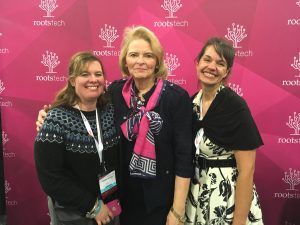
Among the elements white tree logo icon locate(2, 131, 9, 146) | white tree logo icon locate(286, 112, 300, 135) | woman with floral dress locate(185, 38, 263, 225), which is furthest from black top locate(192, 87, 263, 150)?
white tree logo icon locate(2, 131, 9, 146)

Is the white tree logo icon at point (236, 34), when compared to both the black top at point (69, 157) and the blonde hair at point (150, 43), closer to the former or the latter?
the blonde hair at point (150, 43)

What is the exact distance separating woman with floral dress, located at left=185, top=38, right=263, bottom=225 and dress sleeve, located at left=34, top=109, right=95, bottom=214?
2.28ft

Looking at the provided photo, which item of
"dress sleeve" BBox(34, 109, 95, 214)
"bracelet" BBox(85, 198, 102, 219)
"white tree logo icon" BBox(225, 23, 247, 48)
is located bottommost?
"bracelet" BBox(85, 198, 102, 219)

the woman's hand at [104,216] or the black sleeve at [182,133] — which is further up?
the black sleeve at [182,133]

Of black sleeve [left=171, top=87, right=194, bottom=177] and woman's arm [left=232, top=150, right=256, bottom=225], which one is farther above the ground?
black sleeve [left=171, top=87, right=194, bottom=177]

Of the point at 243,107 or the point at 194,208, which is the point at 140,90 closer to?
the point at 243,107

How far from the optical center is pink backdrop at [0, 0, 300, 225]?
101 inches

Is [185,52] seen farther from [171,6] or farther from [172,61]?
[171,6]

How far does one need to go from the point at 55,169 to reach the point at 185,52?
5.06 ft

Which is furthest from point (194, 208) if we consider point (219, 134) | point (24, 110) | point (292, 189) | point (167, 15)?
point (24, 110)

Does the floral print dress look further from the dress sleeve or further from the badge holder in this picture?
the dress sleeve

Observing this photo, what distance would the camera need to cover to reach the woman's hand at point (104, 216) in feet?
5.88

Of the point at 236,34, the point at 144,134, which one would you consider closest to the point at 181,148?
the point at 144,134

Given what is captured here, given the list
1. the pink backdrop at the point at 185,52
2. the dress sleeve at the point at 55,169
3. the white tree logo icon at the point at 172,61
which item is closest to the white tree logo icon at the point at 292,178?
the pink backdrop at the point at 185,52
